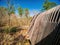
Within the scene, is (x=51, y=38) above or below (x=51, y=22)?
below

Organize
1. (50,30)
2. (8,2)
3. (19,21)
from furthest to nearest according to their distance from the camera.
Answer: (8,2) → (19,21) → (50,30)

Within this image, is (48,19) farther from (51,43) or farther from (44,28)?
(51,43)

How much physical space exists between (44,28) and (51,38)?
0.45 meters

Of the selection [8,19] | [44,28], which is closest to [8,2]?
[8,19]

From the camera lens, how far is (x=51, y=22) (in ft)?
12.9

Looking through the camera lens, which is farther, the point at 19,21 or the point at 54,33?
the point at 19,21

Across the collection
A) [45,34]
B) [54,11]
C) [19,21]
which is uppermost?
[54,11]

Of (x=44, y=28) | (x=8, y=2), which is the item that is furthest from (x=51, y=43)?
(x=8, y=2)

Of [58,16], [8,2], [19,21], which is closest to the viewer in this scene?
[58,16]

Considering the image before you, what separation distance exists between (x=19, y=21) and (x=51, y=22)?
456 inches

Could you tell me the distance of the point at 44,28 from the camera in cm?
427

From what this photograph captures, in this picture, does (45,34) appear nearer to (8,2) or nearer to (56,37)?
(56,37)

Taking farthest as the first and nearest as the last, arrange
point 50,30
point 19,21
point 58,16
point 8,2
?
1. point 8,2
2. point 19,21
3. point 50,30
4. point 58,16

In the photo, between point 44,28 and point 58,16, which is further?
point 44,28
